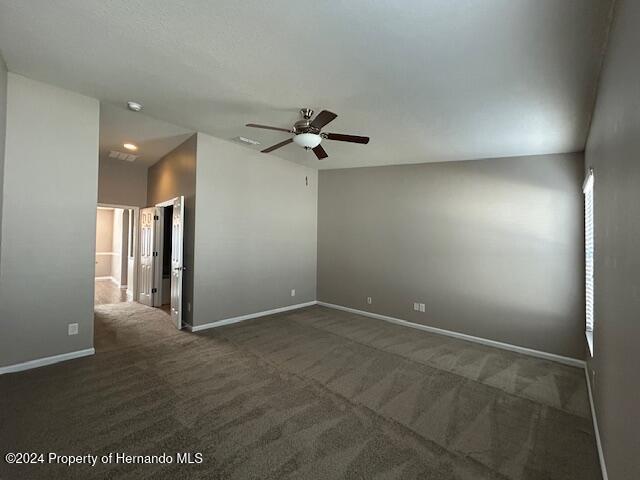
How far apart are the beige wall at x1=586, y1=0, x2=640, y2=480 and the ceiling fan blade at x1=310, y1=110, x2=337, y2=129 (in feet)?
5.78

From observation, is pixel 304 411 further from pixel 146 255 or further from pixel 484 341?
pixel 146 255

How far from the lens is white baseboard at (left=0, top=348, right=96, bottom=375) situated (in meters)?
2.86

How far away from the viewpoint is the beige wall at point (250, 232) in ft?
14.4

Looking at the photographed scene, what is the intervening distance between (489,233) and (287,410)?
3.68m

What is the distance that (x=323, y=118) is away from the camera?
2.64m

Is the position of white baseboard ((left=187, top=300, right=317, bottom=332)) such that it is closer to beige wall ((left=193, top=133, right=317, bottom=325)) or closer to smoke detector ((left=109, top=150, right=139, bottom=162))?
beige wall ((left=193, top=133, right=317, bottom=325))

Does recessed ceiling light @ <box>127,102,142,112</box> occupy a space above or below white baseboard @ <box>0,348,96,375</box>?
above

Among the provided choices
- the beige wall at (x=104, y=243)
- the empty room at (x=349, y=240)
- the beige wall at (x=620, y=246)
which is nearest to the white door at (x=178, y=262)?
the empty room at (x=349, y=240)

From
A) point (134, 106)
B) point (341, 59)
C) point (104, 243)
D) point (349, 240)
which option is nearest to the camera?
point (341, 59)

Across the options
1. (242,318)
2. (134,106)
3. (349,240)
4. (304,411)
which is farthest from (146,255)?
(304,411)

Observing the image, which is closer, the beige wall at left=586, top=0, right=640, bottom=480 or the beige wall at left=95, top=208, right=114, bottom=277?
the beige wall at left=586, top=0, right=640, bottom=480

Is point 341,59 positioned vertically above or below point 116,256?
above

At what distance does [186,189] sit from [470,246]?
181 inches

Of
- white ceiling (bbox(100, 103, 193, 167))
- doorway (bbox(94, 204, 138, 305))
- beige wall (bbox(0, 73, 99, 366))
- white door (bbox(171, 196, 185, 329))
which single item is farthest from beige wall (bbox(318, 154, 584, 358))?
doorway (bbox(94, 204, 138, 305))
